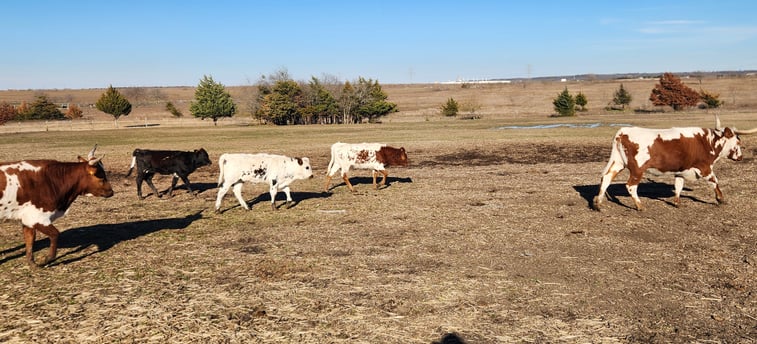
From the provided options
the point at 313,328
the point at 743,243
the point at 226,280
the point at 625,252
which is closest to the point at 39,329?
the point at 226,280

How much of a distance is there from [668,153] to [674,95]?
7736 centimetres

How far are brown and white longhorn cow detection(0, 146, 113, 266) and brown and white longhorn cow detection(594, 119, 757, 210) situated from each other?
11337 millimetres

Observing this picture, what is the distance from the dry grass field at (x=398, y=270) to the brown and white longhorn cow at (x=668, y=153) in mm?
797

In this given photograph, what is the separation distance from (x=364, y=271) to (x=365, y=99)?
67.2 meters

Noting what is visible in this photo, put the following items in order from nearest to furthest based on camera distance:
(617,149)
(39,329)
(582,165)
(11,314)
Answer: (39,329) → (11,314) → (617,149) → (582,165)

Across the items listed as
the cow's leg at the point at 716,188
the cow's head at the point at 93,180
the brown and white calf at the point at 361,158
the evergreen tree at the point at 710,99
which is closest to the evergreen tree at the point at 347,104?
the evergreen tree at the point at 710,99

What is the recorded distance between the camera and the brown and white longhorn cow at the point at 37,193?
8.31m

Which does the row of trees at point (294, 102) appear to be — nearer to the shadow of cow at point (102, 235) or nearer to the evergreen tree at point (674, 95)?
the evergreen tree at point (674, 95)

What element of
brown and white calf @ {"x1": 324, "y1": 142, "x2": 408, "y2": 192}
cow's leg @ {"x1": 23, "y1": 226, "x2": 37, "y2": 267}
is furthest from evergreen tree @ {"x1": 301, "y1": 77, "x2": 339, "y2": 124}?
cow's leg @ {"x1": 23, "y1": 226, "x2": 37, "y2": 267}

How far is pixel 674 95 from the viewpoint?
7881cm

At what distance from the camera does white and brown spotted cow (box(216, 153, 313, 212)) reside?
42.8 feet

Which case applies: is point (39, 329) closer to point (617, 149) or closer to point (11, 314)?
point (11, 314)

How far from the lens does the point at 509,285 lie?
25.0ft

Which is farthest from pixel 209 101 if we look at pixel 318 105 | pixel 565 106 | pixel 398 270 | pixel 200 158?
pixel 398 270
